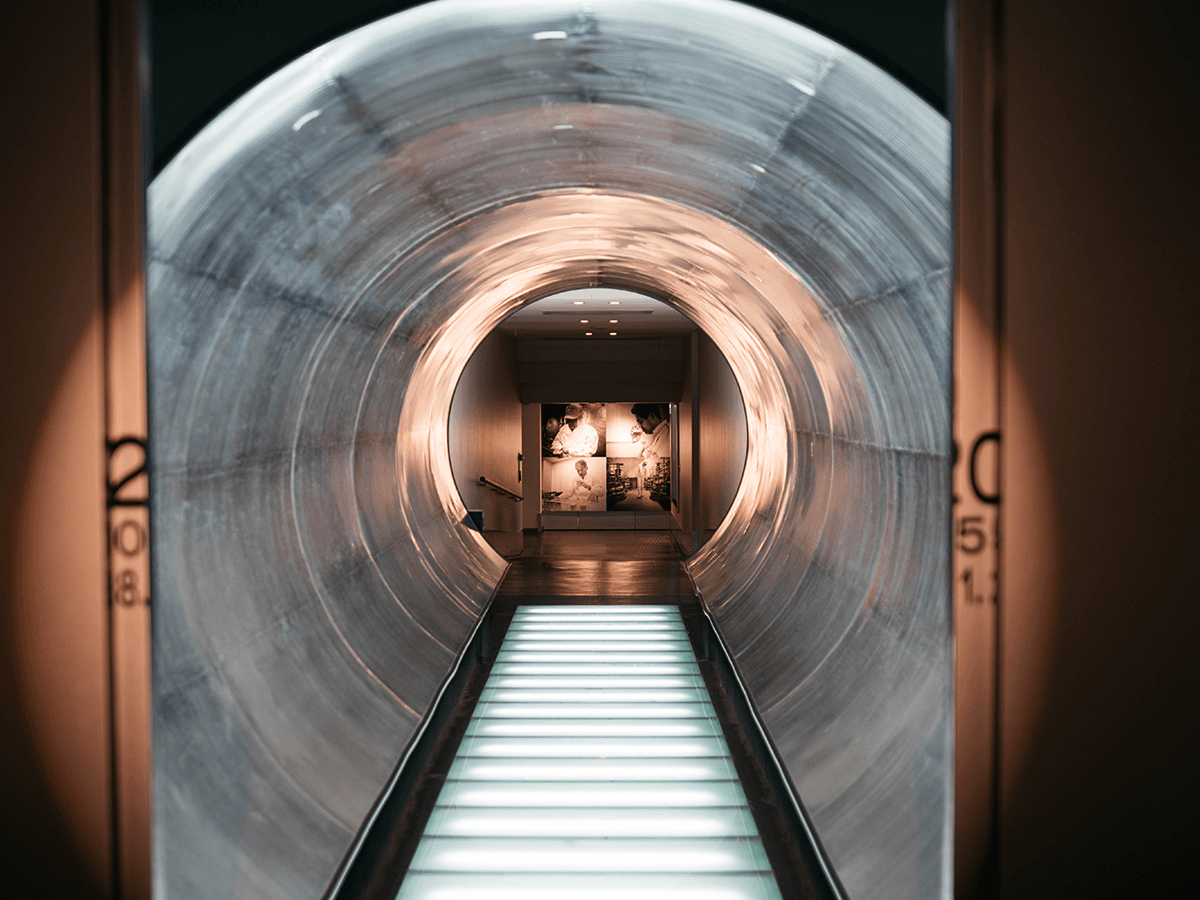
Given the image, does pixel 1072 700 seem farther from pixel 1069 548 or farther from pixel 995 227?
pixel 995 227

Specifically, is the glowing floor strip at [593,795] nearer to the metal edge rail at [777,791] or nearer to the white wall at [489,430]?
the metal edge rail at [777,791]

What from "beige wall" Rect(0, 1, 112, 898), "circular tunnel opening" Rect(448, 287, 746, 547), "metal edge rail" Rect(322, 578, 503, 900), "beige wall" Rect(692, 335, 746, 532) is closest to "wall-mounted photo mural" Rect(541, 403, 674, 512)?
"circular tunnel opening" Rect(448, 287, 746, 547)

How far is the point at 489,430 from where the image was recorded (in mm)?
17578

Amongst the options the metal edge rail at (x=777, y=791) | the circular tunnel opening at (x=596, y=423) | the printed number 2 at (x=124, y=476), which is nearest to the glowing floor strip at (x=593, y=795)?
the metal edge rail at (x=777, y=791)

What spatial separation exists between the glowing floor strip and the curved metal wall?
1.46ft

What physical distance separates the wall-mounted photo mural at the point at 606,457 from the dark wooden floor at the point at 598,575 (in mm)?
9377

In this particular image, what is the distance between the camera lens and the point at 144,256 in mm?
2365

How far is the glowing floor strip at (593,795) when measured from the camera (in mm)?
4203

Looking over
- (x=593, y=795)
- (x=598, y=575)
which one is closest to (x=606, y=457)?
(x=598, y=575)

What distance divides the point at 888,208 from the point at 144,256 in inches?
102

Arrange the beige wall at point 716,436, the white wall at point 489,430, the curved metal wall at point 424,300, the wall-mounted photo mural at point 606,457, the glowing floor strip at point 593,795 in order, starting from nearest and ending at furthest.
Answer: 1. the curved metal wall at point 424,300
2. the glowing floor strip at point 593,795
3. the beige wall at point 716,436
4. the white wall at point 489,430
5. the wall-mounted photo mural at point 606,457

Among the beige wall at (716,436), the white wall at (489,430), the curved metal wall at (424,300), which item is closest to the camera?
the curved metal wall at (424,300)

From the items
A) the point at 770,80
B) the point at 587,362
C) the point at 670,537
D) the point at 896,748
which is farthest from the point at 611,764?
the point at 587,362

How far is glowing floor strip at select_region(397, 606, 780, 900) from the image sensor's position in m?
4.20
